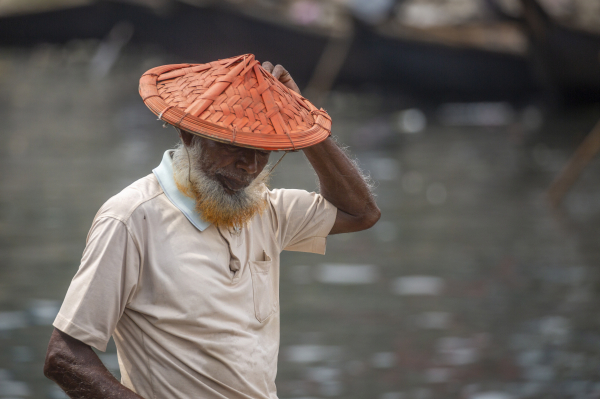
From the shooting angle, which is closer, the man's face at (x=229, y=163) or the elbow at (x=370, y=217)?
the man's face at (x=229, y=163)

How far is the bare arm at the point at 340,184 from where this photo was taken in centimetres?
194

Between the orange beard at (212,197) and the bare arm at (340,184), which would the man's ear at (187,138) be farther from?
the bare arm at (340,184)

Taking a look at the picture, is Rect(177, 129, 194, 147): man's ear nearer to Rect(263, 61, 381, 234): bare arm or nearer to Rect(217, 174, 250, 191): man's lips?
Rect(217, 174, 250, 191): man's lips

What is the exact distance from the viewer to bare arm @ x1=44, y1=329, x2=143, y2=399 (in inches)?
58.0

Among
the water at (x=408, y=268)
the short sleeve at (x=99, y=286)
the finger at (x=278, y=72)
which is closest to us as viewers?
the short sleeve at (x=99, y=286)

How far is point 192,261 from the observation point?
1.58 meters

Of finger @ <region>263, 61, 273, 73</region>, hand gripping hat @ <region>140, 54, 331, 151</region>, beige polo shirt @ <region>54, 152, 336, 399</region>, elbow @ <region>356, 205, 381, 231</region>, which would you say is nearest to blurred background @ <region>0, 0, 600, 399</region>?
elbow @ <region>356, 205, 381, 231</region>

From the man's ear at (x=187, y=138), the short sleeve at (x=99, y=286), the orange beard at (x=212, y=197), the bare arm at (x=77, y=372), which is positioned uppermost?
the man's ear at (x=187, y=138)

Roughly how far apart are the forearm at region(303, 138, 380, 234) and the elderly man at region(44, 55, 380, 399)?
18 cm

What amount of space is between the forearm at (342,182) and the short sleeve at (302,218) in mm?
35

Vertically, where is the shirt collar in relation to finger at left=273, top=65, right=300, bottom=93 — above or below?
below

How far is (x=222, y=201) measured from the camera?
164 centimetres

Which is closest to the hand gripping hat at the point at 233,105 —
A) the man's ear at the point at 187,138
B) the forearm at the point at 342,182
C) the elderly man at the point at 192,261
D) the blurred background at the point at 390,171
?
the elderly man at the point at 192,261

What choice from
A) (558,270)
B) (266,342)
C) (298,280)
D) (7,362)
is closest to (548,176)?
(558,270)
